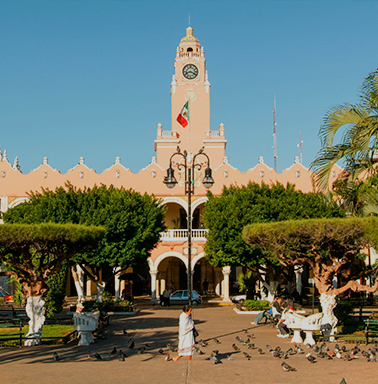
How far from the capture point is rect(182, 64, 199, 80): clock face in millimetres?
43656

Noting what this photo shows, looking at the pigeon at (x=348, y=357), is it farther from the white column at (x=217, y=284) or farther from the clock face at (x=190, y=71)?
the clock face at (x=190, y=71)

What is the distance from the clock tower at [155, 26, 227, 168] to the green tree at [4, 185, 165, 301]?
13.4 meters

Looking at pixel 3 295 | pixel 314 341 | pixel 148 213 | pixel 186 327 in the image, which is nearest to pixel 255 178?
pixel 148 213

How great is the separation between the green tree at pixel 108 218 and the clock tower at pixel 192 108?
1342 centimetres

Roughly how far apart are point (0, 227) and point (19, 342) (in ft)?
10.2

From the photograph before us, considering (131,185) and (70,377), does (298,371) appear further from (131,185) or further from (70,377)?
(131,185)

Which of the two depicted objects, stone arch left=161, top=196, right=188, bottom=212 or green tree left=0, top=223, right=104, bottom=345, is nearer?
green tree left=0, top=223, right=104, bottom=345

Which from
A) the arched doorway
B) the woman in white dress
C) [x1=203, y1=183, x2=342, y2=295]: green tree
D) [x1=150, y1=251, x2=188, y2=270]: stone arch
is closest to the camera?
the woman in white dress

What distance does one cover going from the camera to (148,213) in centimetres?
2759

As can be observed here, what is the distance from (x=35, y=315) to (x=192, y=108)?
102 feet

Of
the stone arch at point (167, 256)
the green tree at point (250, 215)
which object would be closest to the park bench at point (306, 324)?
the green tree at point (250, 215)

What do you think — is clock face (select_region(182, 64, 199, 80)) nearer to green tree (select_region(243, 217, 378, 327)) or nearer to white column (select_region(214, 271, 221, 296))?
white column (select_region(214, 271, 221, 296))

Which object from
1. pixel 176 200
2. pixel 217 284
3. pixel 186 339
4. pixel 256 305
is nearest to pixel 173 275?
pixel 217 284

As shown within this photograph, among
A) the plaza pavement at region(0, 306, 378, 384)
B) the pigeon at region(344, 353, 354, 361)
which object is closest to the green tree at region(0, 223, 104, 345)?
the plaza pavement at region(0, 306, 378, 384)
